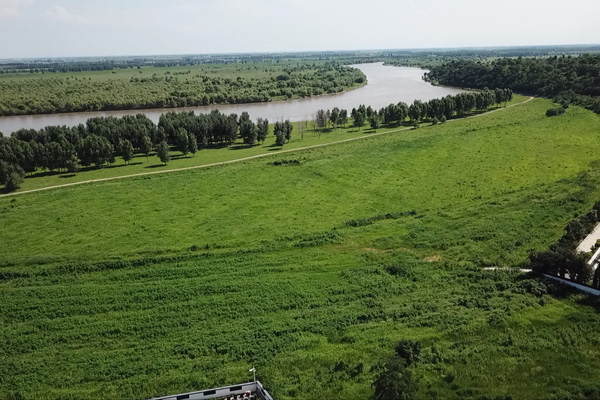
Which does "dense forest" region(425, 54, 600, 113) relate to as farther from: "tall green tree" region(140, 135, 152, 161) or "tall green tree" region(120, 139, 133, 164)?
"tall green tree" region(120, 139, 133, 164)

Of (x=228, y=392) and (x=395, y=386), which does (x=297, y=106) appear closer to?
(x=228, y=392)

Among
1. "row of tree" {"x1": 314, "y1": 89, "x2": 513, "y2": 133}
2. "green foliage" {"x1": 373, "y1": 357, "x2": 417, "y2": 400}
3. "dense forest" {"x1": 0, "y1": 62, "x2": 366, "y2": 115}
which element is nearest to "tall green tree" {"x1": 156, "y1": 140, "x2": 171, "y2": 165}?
"row of tree" {"x1": 314, "y1": 89, "x2": 513, "y2": 133}

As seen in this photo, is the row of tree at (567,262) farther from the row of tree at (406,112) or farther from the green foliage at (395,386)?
the row of tree at (406,112)

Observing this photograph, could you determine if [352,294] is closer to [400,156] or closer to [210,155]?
[400,156]

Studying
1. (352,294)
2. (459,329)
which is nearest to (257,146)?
(352,294)

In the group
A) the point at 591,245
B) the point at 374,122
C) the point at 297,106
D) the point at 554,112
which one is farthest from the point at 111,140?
the point at 554,112

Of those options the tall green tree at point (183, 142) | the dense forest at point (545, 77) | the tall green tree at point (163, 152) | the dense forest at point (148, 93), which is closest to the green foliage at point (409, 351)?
the tall green tree at point (163, 152)
